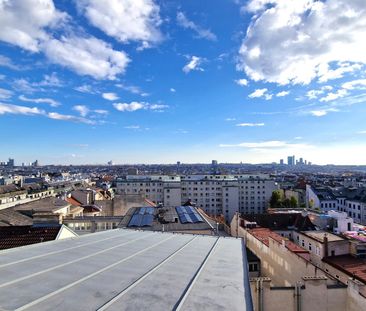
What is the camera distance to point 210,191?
106m

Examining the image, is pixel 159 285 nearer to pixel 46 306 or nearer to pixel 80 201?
pixel 46 306

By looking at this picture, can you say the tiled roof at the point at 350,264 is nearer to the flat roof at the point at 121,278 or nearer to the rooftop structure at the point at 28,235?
the flat roof at the point at 121,278

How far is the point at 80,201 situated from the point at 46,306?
61.6 metres

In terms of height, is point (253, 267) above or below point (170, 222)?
below

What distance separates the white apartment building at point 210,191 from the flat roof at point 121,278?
85.3 m

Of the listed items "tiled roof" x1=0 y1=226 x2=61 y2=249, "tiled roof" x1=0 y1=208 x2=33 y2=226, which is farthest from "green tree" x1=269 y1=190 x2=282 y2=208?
"tiled roof" x1=0 y1=226 x2=61 y2=249

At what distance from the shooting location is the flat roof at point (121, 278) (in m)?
8.11

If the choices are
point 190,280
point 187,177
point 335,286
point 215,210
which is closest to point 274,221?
point 335,286

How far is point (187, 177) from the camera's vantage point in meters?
112

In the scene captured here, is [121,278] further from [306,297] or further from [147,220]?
[147,220]

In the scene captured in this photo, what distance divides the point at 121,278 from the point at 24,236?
53.5ft

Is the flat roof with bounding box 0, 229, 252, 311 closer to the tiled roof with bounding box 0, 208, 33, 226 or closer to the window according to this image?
the window

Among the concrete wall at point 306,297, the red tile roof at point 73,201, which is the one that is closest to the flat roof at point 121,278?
the concrete wall at point 306,297

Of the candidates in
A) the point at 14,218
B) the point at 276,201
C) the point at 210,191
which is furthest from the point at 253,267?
the point at 210,191
